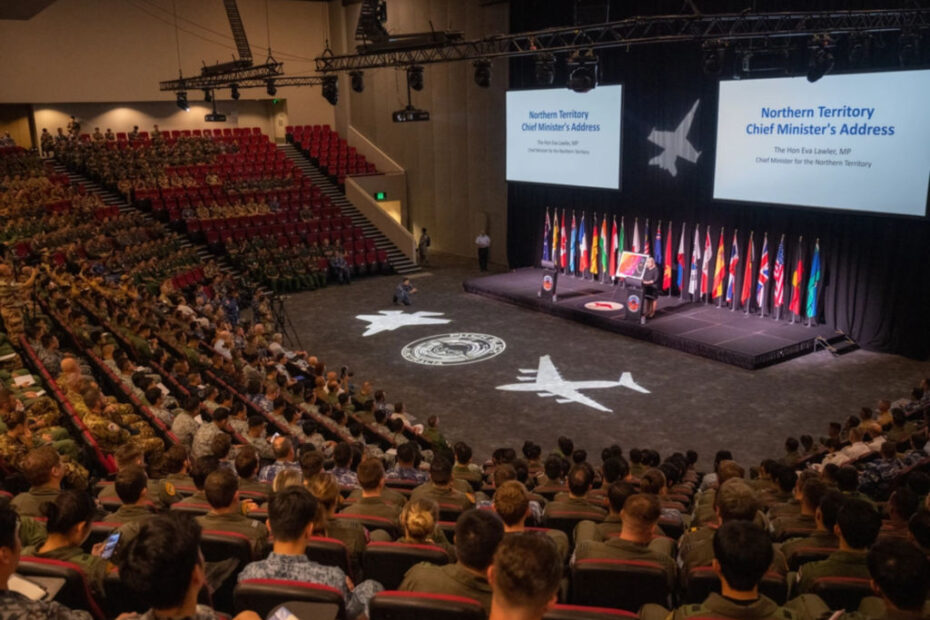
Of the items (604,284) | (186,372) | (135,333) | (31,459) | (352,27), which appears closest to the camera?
(31,459)

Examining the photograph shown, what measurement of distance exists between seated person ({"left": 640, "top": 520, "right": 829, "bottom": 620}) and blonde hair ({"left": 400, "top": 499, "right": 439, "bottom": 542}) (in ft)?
3.97

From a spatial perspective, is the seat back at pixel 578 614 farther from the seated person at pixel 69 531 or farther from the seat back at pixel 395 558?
the seated person at pixel 69 531

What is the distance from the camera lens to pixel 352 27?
23.9 meters

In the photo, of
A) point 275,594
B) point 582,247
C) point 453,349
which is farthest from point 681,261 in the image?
point 275,594

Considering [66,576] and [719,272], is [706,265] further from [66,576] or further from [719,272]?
[66,576]

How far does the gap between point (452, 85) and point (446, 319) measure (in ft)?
27.3

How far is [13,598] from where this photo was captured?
6.46 ft

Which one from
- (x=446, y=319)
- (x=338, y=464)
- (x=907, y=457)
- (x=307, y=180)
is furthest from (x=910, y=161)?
(x=307, y=180)

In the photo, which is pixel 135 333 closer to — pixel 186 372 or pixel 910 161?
pixel 186 372

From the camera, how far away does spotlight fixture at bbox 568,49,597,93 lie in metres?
10.1

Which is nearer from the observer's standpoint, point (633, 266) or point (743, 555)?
point (743, 555)

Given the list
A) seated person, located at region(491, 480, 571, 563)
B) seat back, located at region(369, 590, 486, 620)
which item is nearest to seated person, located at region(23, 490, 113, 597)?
seat back, located at region(369, 590, 486, 620)

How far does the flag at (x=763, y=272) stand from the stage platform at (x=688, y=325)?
34 cm

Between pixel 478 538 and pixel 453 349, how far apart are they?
9995 mm
